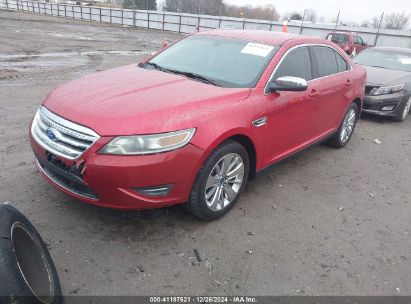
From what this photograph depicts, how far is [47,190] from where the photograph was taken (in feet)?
12.3

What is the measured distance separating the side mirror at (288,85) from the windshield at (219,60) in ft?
0.63

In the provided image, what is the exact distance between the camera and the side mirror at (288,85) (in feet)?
11.9

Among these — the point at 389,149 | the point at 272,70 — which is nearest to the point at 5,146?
the point at 272,70

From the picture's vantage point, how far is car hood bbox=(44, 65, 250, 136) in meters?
2.85

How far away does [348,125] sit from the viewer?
591 centimetres

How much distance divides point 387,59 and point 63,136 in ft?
26.8

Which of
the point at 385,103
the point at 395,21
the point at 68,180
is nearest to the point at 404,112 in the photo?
the point at 385,103

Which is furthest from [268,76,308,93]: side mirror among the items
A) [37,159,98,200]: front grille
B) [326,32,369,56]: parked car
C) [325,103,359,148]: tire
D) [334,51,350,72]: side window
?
[326,32,369,56]: parked car

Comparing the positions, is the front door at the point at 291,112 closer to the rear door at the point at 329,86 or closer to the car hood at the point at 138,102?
the rear door at the point at 329,86

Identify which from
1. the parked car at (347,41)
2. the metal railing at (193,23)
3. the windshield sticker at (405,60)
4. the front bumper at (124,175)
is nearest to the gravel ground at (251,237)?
the front bumper at (124,175)

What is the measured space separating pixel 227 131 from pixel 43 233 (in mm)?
1796

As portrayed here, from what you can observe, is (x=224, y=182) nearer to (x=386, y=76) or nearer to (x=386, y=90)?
(x=386, y=90)

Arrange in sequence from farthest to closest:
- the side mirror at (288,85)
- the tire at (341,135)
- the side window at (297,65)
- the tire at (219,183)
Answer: the tire at (341,135) < the side window at (297,65) < the side mirror at (288,85) < the tire at (219,183)

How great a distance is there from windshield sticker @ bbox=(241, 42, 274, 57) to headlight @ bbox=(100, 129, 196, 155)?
1608 millimetres
